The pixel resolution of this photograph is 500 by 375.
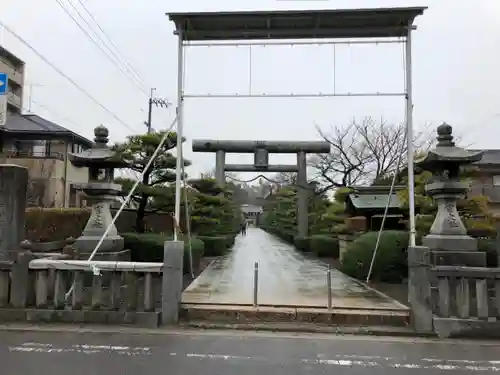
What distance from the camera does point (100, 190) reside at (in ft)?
40.8

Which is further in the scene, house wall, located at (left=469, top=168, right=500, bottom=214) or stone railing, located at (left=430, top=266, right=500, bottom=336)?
house wall, located at (left=469, top=168, right=500, bottom=214)

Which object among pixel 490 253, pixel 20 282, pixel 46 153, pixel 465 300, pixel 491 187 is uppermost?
pixel 46 153

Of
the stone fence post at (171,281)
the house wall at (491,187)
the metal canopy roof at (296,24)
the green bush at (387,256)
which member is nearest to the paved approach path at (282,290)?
the green bush at (387,256)

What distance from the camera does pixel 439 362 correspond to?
615cm

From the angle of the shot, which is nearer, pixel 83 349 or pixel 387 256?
pixel 83 349

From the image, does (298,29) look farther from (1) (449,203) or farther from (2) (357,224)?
(2) (357,224)

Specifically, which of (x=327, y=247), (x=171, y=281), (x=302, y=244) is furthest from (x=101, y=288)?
(x=302, y=244)

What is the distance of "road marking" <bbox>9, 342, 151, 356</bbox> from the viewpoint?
627 centimetres

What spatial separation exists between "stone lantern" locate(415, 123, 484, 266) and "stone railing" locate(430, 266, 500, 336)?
134 inches

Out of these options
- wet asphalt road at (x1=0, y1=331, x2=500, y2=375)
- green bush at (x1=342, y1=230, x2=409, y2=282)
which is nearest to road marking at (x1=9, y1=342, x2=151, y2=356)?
wet asphalt road at (x1=0, y1=331, x2=500, y2=375)

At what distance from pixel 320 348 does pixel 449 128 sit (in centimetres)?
804

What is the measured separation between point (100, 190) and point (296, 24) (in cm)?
680

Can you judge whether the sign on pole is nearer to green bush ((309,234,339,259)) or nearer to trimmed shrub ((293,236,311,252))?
green bush ((309,234,339,259))

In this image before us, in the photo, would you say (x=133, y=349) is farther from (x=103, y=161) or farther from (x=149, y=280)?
(x=103, y=161)
